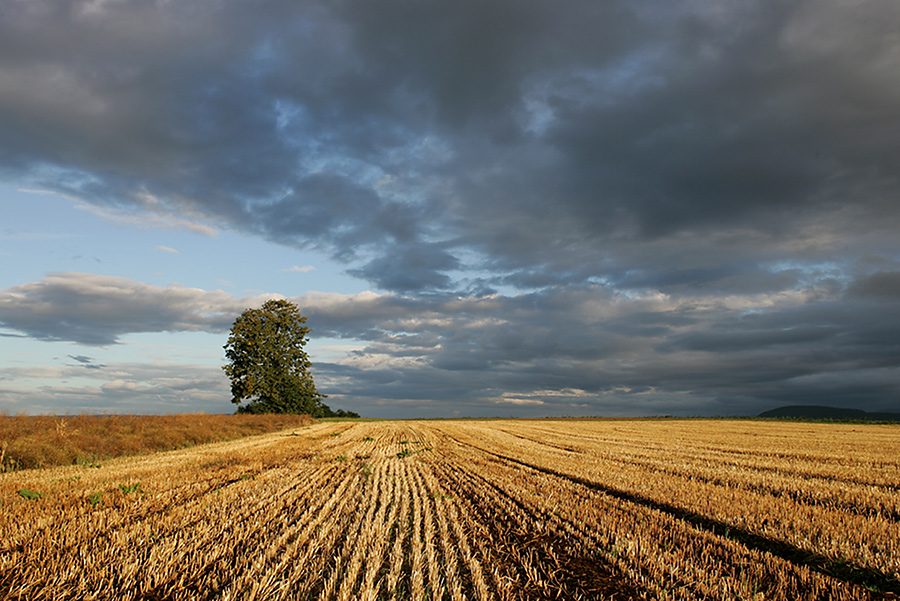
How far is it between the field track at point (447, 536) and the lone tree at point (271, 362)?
1510 inches

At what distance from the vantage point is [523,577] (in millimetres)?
5152

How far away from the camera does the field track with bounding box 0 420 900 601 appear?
4.75m

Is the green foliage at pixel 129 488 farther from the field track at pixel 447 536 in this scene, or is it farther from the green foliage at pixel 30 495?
the green foliage at pixel 30 495

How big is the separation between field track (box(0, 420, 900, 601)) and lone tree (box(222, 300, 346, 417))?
38346 mm

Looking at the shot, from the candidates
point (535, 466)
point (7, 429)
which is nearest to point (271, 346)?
point (7, 429)

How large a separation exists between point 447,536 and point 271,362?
1900 inches

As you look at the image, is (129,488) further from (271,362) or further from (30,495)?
(271,362)

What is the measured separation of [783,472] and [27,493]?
18.2 m

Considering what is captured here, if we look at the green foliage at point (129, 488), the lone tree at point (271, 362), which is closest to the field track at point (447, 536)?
the green foliage at point (129, 488)

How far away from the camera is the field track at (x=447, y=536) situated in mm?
4750

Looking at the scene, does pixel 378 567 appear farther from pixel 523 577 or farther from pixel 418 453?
pixel 418 453

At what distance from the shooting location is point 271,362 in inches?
1983

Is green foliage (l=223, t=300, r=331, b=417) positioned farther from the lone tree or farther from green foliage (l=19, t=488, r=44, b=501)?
green foliage (l=19, t=488, r=44, b=501)

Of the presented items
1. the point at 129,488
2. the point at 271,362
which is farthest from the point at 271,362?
the point at 129,488
